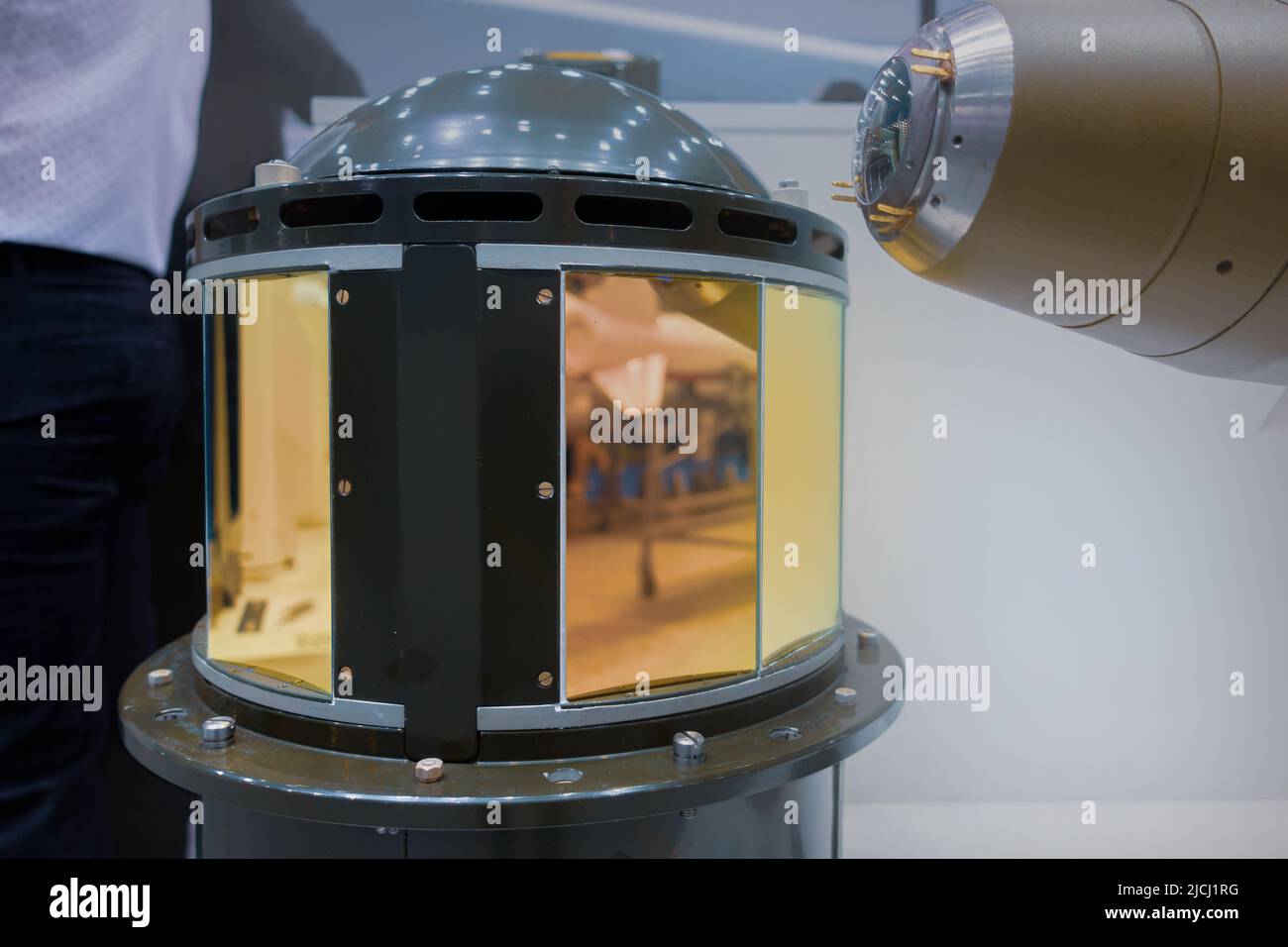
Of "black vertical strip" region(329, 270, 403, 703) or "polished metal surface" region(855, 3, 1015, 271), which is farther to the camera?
"black vertical strip" region(329, 270, 403, 703)

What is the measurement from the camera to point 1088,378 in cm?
170

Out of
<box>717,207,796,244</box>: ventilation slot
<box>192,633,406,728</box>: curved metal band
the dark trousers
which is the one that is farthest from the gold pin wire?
the dark trousers

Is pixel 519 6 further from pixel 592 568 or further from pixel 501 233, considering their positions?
pixel 592 568

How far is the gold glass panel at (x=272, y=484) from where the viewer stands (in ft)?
3.10

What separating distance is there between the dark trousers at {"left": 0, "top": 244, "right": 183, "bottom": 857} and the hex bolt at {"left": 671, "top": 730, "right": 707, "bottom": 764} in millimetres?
1120

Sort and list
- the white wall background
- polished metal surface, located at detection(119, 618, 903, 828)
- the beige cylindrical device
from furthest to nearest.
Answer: the white wall background < polished metal surface, located at detection(119, 618, 903, 828) < the beige cylindrical device

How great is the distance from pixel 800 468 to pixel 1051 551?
92cm

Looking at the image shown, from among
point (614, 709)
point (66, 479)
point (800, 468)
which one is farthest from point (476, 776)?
point (66, 479)

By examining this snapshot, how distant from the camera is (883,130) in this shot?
0.84m

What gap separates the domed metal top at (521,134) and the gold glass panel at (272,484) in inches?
7.3

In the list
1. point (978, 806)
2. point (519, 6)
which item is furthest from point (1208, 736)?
point (519, 6)

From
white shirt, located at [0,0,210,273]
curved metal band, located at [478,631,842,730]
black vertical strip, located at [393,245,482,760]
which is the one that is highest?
white shirt, located at [0,0,210,273]

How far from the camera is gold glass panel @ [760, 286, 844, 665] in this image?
39.8 inches

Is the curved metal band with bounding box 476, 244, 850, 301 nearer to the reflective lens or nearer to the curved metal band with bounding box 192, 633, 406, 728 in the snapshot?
the reflective lens
